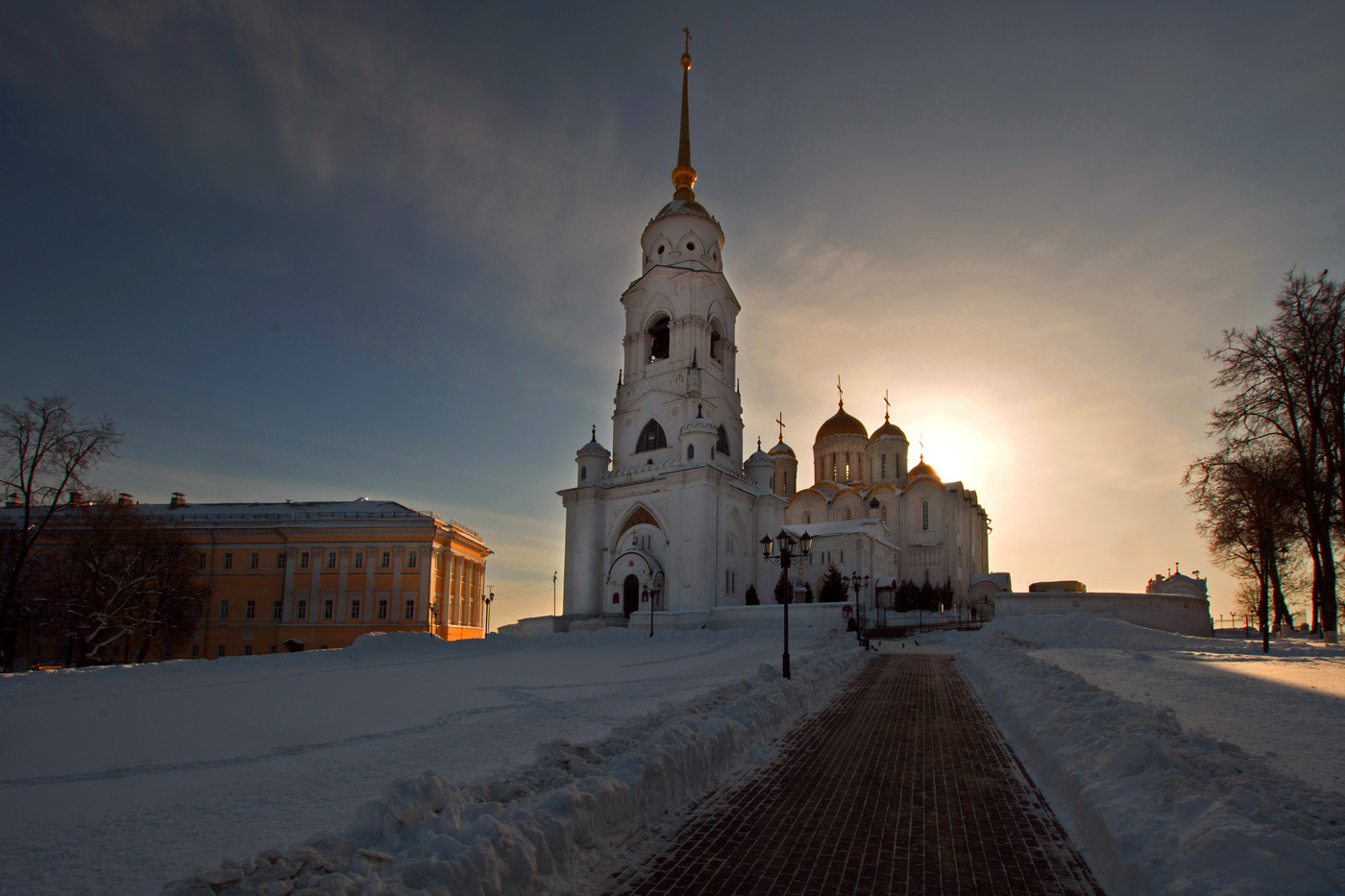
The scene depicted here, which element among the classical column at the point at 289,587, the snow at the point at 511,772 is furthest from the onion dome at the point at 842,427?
the snow at the point at 511,772

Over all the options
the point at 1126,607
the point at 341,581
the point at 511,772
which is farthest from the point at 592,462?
the point at 511,772

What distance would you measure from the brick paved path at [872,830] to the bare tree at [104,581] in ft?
108

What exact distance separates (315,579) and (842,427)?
41.2m

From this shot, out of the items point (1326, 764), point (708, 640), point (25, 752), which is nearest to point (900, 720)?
point (1326, 764)

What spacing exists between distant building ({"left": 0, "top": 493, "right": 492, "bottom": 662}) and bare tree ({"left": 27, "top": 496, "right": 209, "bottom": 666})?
24.8ft

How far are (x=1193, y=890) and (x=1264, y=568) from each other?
26.1 m

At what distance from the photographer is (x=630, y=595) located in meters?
37.2

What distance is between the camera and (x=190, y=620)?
40.8 m

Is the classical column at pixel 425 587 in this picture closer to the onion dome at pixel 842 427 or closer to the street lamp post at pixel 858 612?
the street lamp post at pixel 858 612

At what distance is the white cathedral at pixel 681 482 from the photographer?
118 feet

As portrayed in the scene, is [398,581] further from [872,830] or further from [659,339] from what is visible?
[872,830]

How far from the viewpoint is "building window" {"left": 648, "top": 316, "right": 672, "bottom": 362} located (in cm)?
4259

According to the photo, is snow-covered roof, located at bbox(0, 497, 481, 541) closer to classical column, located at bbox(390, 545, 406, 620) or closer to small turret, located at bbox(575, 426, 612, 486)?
classical column, located at bbox(390, 545, 406, 620)

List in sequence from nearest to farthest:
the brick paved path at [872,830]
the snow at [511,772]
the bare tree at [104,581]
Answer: the snow at [511,772] → the brick paved path at [872,830] → the bare tree at [104,581]
